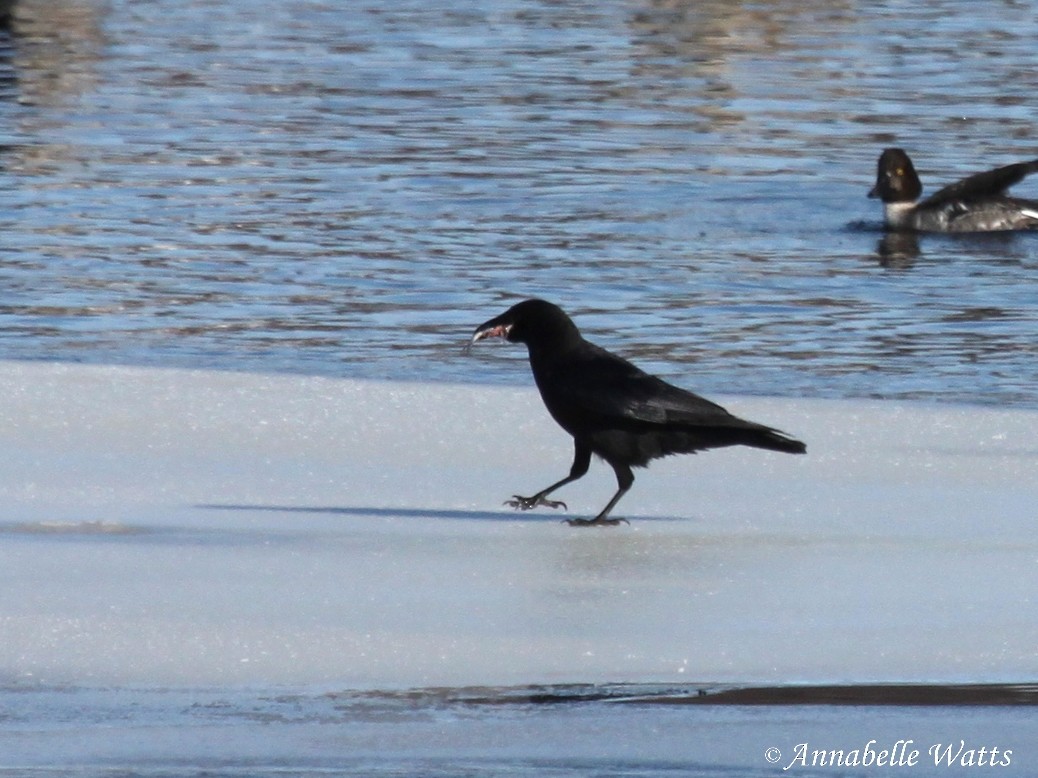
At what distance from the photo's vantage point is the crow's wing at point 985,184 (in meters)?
13.2

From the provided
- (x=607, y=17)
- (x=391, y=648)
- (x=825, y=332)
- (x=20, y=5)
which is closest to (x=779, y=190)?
(x=825, y=332)

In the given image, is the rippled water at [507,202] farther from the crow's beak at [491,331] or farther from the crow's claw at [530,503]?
the crow's claw at [530,503]

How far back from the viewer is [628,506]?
Result: 20.5 ft

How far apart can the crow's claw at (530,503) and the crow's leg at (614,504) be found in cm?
9

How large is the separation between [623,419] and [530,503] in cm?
31

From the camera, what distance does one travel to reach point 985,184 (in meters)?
13.4

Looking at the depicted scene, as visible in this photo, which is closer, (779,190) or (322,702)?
(322,702)

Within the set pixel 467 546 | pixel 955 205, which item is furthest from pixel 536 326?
pixel 955 205

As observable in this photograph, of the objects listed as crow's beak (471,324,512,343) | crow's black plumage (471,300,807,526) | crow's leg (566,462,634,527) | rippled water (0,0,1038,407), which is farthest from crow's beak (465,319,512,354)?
rippled water (0,0,1038,407)

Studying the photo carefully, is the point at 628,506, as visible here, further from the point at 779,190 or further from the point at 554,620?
the point at 779,190

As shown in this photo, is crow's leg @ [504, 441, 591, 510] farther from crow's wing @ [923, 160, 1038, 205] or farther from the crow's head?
crow's wing @ [923, 160, 1038, 205]

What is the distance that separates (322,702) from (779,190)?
1038 centimetres

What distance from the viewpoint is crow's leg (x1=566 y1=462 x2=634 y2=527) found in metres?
5.96

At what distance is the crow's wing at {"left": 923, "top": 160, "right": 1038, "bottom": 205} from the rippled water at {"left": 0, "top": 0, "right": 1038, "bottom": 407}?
30 centimetres
